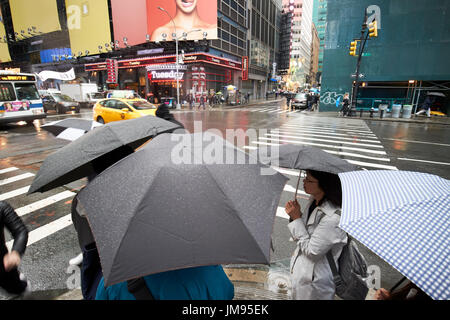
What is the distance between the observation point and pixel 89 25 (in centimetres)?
4284

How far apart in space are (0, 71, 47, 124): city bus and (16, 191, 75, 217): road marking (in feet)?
40.0

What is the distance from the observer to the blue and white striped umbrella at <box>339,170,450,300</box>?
3.65ft

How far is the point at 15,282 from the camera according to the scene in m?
2.24

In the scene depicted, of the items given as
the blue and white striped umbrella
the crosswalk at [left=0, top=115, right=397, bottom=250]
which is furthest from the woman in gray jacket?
the crosswalk at [left=0, top=115, right=397, bottom=250]

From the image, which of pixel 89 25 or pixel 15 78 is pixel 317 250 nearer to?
pixel 15 78

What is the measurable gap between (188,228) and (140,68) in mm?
48317

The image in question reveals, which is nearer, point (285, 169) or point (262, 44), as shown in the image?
point (285, 169)

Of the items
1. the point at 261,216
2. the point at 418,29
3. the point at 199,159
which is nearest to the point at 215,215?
the point at 261,216

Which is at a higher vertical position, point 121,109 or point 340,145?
point 121,109

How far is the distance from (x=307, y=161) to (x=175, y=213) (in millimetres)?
1206

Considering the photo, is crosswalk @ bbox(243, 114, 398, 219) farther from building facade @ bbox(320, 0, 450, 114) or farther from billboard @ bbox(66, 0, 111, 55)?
billboard @ bbox(66, 0, 111, 55)

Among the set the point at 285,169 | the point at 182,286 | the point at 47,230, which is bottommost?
the point at 47,230

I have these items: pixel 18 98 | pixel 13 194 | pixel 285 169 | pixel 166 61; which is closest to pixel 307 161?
pixel 285 169
